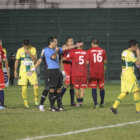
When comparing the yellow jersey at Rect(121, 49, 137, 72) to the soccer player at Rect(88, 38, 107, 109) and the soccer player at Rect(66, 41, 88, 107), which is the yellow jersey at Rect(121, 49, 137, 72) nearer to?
the soccer player at Rect(88, 38, 107, 109)

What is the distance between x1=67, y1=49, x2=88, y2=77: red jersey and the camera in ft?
52.1

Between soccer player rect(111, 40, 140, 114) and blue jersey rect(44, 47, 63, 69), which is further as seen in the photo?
blue jersey rect(44, 47, 63, 69)

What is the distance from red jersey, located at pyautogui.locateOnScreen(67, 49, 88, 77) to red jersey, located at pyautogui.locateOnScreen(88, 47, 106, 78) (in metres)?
0.50

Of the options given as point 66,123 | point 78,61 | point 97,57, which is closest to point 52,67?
A: point 97,57

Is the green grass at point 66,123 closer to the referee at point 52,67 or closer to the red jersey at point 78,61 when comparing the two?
the referee at point 52,67

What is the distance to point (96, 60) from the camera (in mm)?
15273

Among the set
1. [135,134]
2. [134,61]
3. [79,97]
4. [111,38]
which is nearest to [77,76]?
[79,97]

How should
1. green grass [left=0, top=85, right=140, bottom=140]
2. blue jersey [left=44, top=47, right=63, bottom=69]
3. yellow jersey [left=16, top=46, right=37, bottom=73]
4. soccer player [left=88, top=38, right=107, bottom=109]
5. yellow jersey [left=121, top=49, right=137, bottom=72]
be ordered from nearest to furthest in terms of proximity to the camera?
green grass [left=0, top=85, right=140, bottom=140], yellow jersey [left=121, top=49, right=137, bottom=72], blue jersey [left=44, top=47, right=63, bottom=69], soccer player [left=88, top=38, right=107, bottom=109], yellow jersey [left=16, top=46, right=37, bottom=73]

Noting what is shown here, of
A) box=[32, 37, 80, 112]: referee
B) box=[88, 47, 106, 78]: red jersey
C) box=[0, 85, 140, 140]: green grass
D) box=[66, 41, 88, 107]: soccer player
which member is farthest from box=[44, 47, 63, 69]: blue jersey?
box=[66, 41, 88, 107]: soccer player

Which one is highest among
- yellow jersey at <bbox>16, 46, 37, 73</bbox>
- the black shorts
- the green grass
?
yellow jersey at <bbox>16, 46, 37, 73</bbox>

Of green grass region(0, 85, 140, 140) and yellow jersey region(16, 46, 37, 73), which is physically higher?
yellow jersey region(16, 46, 37, 73)

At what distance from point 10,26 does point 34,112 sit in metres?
20.3

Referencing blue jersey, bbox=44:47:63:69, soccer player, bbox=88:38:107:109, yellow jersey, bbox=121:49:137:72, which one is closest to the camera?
yellow jersey, bbox=121:49:137:72

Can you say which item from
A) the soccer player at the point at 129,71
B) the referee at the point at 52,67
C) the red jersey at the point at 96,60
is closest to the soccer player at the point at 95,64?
the red jersey at the point at 96,60
